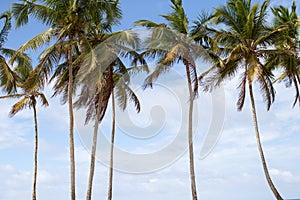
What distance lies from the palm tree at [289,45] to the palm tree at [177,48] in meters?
4.62

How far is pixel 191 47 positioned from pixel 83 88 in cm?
558

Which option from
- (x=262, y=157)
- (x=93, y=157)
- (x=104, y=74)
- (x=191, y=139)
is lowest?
(x=93, y=157)

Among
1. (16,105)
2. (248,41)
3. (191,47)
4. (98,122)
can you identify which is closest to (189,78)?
(191,47)

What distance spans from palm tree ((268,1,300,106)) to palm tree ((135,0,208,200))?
462 cm

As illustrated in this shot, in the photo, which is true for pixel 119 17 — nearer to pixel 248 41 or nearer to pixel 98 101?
pixel 98 101

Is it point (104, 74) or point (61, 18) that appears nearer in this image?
point (61, 18)

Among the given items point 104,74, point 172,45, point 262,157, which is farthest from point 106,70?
point 262,157

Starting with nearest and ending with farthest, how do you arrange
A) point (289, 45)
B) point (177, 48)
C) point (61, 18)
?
point (61, 18) < point (177, 48) < point (289, 45)

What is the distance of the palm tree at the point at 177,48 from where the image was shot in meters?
20.0

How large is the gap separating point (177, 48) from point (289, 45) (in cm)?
767

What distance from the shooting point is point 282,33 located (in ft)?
71.4

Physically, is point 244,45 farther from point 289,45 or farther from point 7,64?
point 7,64

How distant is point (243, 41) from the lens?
21.5m

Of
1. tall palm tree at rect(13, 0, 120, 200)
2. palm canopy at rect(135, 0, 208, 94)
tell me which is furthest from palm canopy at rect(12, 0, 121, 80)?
palm canopy at rect(135, 0, 208, 94)
